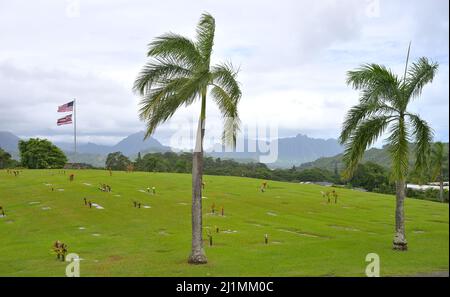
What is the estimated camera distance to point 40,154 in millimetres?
105812

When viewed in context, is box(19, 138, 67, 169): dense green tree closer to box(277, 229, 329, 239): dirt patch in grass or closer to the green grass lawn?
the green grass lawn

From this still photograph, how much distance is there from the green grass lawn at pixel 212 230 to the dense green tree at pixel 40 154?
32315 millimetres

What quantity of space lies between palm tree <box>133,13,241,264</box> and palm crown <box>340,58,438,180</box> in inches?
352

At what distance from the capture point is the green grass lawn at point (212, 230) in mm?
26266

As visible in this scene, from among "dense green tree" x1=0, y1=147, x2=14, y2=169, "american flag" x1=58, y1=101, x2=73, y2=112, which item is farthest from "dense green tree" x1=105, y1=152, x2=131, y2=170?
"american flag" x1=58, y1=101, x2=73, y2=112

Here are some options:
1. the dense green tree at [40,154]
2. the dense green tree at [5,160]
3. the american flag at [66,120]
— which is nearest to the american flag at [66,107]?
the american flag at [66,120]

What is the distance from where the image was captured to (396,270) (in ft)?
80.0

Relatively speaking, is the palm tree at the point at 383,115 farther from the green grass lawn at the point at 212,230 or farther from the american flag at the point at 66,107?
the american flag at the point at 66,107

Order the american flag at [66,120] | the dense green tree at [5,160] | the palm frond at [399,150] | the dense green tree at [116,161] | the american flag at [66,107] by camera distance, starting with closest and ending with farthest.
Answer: the palm frond at [399,150], the american flag at [66,120], the american flag at [66,107], the dense green tree at [5,160], the dense green tree at [116,161]

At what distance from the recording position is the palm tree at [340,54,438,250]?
30.2m

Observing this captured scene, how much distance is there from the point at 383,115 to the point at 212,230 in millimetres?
18730
